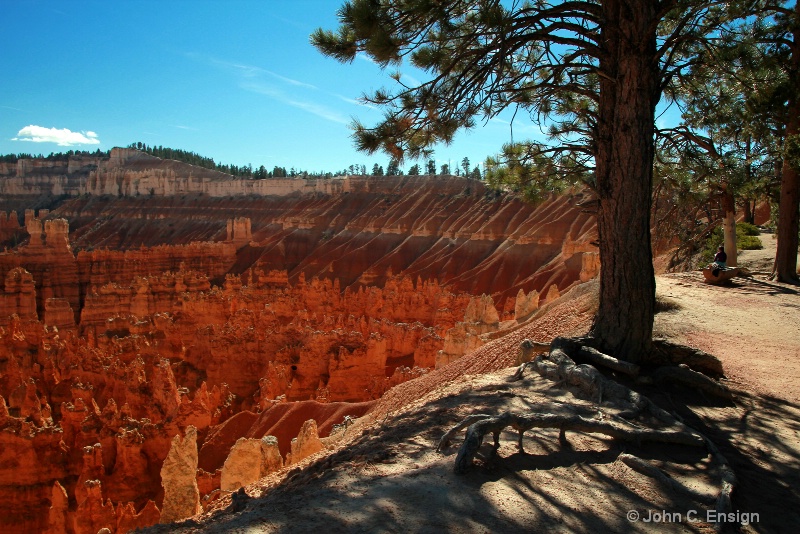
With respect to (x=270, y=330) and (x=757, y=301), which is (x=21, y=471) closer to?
(x=270, y=330)

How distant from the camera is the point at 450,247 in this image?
47.3 m

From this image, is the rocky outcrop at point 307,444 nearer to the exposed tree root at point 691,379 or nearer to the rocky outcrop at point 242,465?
the rocky outcrop at point 242,465

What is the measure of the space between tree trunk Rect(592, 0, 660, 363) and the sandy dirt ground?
2.92 ft

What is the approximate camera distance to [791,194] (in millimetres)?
11039

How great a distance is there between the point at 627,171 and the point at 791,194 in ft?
24.9

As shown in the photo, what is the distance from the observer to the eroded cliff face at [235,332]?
1352cm

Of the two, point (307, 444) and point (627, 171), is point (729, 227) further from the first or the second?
point (307, 444)

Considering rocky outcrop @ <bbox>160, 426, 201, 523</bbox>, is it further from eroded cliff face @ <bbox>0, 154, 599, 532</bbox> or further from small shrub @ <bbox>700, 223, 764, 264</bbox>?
small shrub @ <bbox>700, 223, 764, 264</bbox>

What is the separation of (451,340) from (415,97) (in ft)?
33.1

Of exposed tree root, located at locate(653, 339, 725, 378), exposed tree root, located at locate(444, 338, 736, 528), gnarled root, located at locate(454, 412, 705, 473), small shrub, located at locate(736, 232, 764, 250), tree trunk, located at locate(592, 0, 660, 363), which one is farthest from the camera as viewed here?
small shrub, located at locate(736, 232, 764, 250)

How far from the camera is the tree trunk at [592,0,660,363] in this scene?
5695 mm

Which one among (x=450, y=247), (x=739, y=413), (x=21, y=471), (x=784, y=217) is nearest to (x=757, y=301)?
(x=784, y=217)
